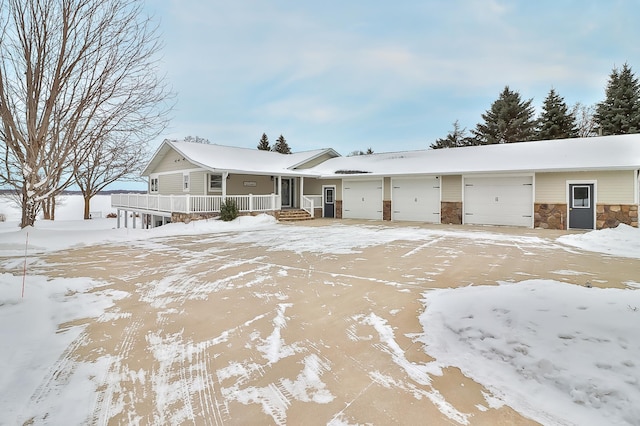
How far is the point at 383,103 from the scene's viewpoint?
3130 centimetres

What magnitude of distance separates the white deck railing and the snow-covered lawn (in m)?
9.01

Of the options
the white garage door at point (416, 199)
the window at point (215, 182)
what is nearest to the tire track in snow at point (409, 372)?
the white garage door at point (416, 199)

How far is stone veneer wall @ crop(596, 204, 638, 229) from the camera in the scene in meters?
11.6

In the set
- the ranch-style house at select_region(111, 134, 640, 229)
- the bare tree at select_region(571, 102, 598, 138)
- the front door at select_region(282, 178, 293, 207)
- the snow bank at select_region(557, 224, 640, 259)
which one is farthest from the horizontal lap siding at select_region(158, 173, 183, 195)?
the bare tree at select_region(571, 102, 598, 138)

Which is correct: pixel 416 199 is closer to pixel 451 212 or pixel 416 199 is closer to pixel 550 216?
pixel 451 212

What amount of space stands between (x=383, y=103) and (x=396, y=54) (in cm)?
1280

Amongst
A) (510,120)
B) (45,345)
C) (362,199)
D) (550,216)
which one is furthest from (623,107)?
(45,345)

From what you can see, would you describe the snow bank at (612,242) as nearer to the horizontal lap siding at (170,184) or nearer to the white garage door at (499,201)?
the white garage door at (499,201)

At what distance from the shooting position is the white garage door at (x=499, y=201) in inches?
539

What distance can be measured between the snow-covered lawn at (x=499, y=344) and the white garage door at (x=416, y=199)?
11187 mm

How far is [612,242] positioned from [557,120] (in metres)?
25.5

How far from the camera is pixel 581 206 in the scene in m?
12.6

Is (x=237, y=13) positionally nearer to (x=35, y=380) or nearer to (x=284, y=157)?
(x=284, y=157)

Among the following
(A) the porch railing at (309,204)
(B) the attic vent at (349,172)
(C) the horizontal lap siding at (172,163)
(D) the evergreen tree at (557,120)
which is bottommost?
(A) the porch railing at (309,204)
